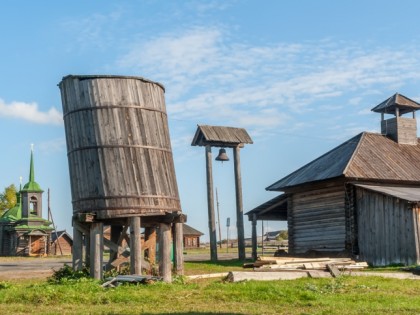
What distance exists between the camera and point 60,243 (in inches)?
2447

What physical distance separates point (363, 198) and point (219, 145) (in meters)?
7.08

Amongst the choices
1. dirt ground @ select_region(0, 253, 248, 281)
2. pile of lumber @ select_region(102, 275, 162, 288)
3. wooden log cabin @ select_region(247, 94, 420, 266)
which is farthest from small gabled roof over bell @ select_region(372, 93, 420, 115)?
pile of lumber @ select_region(102, 275, 162, 288)

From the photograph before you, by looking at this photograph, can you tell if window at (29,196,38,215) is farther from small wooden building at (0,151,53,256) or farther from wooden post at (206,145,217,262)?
wooden post at (206,145,217,262)

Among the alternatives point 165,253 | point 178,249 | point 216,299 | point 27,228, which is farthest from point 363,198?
point 27,228

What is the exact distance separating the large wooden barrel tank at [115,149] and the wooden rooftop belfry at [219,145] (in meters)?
11.5

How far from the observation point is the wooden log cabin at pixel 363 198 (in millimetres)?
23406

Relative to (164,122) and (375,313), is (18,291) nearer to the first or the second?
(164,122)

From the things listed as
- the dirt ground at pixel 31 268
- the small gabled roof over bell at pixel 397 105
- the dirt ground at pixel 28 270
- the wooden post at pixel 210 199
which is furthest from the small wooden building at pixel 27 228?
the small gabled roof over bell at pixel 397 105

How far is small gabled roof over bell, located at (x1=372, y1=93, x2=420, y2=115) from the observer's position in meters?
31.0

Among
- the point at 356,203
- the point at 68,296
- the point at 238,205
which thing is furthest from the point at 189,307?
the point at 238,205

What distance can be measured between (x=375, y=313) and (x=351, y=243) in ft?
49.8

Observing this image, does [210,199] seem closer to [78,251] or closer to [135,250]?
[78,251]

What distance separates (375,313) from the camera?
33.9 ft

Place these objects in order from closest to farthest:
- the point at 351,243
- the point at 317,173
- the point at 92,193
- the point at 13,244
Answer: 1. the point at 92,193
2. the point at 351,243
3. the point at 317,173
4. the point at 13,244
